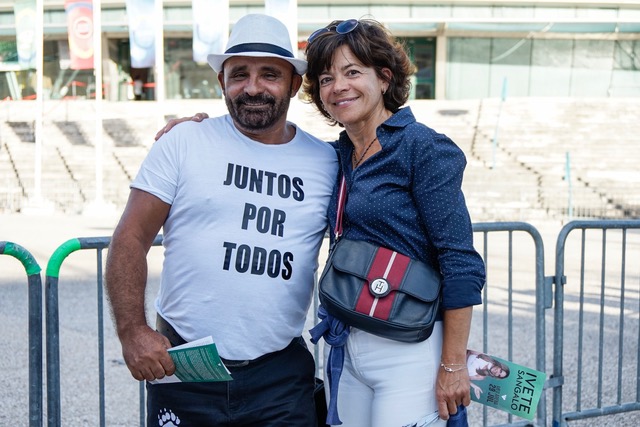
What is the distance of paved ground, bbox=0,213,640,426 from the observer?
16.5 feet

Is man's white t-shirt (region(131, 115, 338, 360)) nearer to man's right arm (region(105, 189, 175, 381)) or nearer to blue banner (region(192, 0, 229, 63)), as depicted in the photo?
man's right arm (region(105, 189, 175, 381))

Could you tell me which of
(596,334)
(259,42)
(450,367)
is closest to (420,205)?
(450,367)

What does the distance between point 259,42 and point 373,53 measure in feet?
1.31

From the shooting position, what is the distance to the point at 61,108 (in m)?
30.6

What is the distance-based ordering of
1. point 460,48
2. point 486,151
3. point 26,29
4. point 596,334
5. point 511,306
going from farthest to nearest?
1. point 460,48
2. point 486,151
3. point 26,29
4. point 596,334
5. point 511,306

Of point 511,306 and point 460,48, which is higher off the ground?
point 460,48

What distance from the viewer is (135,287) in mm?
2383

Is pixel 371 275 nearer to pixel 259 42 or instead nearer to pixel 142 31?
pixel 259 42

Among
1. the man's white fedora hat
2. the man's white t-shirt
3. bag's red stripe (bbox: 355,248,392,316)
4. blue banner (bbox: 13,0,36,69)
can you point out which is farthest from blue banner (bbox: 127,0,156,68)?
bag's red stripe (bbox: 355,248,392,316)

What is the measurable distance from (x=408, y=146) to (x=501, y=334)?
5.14 meters

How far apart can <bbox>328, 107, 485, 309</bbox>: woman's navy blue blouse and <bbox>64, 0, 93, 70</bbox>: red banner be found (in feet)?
71.1

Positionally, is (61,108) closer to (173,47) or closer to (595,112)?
(173,47)

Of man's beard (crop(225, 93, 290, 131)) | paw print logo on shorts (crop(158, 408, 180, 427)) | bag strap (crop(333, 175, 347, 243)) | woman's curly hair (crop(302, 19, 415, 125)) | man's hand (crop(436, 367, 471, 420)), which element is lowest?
paw print logo on shorts (crop(158, 408, 180, 427))

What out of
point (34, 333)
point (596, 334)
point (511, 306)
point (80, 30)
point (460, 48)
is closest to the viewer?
point (34, 333)
